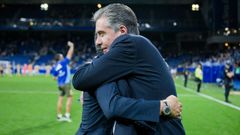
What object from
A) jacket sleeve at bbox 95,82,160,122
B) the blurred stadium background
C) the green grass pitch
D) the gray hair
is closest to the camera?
jacket sleeve at bbox 95,82,160,122

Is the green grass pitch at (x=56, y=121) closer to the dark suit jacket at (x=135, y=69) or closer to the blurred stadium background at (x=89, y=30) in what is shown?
the dark suit jacket at (x=135, y=69)

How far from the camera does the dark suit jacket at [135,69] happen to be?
291 cm

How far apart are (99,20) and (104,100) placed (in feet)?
1.85

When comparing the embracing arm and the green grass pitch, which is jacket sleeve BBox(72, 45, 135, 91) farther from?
the green grass pitch

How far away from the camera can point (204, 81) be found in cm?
3903

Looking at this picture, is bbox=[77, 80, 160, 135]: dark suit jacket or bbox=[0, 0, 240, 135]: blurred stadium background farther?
bbox=[0, 0, 240, 135]: blurred stadium background

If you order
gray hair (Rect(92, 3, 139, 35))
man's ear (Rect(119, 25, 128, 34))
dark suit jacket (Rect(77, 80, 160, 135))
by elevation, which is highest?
gray hair (Rect(92, 3, 139, 35))

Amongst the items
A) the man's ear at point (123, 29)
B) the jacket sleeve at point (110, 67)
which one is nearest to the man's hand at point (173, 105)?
the jacket sleeve at point (110, 67)

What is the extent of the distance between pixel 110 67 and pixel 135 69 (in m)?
0.17

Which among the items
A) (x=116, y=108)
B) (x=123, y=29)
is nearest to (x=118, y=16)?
(x=123, y=29)

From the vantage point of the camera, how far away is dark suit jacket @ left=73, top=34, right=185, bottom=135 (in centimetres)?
291

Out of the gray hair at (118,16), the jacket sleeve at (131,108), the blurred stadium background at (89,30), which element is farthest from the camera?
the blurred stadium background at (89,30)

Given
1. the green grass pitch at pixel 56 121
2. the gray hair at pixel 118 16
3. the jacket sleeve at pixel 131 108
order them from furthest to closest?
the green grass pitch at pixel 56 121
the gray hair at pixel 118 16
the jacket sleeve at pixel 131 108

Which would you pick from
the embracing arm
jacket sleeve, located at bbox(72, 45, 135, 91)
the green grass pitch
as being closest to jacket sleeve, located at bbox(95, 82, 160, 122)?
the embracing arm
